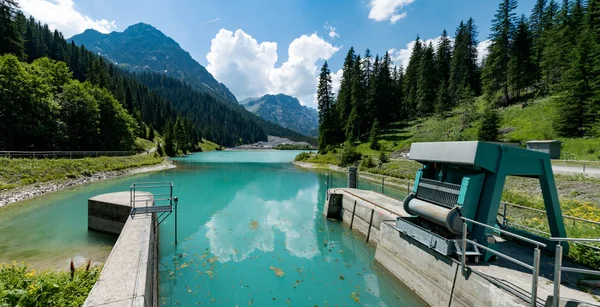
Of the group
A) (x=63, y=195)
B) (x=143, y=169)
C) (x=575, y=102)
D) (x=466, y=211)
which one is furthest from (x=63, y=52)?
(x=575, y=102)

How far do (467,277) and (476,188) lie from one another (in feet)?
7.74

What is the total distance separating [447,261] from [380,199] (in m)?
9.30

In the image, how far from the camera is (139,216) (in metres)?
11.4

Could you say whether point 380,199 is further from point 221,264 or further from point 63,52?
point 63,52

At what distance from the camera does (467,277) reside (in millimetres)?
6434

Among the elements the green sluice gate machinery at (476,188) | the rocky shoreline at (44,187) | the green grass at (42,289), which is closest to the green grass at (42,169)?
the rocky shoreline at (44,187)

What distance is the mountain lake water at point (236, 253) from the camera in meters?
8.83

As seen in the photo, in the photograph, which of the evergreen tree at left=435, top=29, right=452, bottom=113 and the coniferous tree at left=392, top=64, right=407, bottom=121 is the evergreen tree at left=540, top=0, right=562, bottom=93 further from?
the coniferous tree at left=392, top=64, right=407, bottom=121

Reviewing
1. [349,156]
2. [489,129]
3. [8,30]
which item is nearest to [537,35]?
[489,129]

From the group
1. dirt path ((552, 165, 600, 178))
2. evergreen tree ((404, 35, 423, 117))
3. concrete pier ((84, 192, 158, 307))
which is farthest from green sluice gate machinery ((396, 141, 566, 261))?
Answer: evergreen tree ((404, 35, 423, 117))

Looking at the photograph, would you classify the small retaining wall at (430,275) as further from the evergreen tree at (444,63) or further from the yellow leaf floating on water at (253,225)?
the evergreen tree at (444,63)

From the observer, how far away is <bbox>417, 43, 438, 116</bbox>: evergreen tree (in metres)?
64.5

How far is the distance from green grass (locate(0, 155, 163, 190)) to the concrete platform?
28.4 meters

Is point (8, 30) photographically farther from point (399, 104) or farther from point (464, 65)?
point (464, 65)
